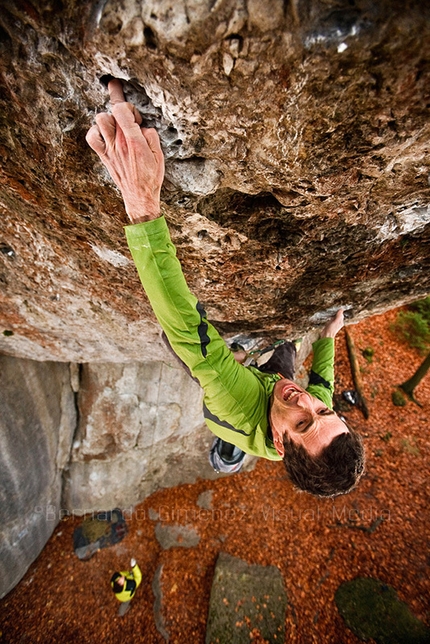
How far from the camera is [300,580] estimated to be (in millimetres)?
6285

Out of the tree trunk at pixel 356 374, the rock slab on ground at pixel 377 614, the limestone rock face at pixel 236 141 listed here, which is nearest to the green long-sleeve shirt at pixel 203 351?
the limestone rock face at pixel 236 141

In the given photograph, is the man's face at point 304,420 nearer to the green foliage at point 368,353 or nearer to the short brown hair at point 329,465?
the short brown hair at point 329,465


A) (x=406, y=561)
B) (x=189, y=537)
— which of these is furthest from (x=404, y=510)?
(x=189, y=537)

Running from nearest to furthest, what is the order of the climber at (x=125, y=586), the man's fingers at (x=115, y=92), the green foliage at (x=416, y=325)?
1. the man's fingers at (x=115, y=92)
2. the climber at (x=125, y=586)
3. the green foliage at (x=416, y=325)

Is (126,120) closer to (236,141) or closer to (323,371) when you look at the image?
(236,141)

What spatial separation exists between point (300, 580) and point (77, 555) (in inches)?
192

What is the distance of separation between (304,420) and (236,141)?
2.05m

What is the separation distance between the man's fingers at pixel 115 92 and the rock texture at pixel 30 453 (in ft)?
16.5

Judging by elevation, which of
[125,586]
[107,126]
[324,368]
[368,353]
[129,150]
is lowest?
[125,586]

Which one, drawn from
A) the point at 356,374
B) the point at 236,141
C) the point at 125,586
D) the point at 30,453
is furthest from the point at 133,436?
the point at 356,374

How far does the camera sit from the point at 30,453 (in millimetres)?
5961

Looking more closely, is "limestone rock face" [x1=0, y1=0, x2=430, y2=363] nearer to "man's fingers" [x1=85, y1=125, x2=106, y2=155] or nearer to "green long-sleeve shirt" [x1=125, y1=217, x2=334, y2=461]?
"man's fingers" [x1=85, y1=125, x2=106, y2=155]

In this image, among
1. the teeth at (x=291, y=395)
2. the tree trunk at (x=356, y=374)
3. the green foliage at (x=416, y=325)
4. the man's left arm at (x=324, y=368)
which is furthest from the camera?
the green foliage at (x=416, y=325)

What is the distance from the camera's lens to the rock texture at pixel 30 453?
5477mm
